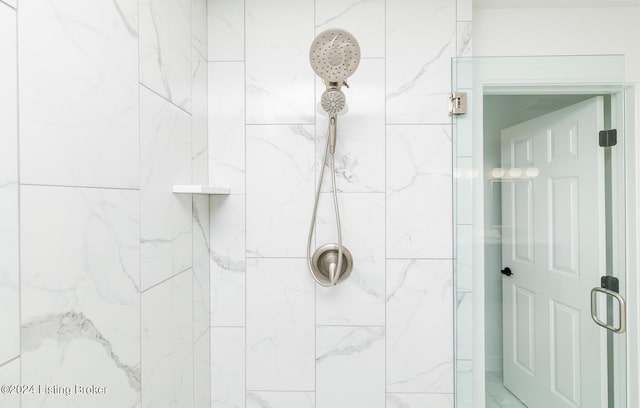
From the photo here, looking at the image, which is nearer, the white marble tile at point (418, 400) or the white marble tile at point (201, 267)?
the white marble tile at point (201, 267)

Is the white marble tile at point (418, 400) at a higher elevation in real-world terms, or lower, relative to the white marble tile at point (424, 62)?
lower

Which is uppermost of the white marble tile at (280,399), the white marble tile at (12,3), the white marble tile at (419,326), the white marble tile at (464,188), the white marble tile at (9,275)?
the white marble tile at (12,3)

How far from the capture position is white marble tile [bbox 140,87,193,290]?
2.74ft

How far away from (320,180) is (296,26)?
61 centimetres

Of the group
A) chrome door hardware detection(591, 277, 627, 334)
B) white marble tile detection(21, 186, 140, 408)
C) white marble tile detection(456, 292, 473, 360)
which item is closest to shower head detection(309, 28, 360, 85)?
white marble tile detection(21, 186, 140, 408)

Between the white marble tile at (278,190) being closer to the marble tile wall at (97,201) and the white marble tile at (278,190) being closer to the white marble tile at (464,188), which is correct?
the marble tile wall at (97,201)

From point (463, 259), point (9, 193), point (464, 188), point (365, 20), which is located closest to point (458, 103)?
point (464, 188)

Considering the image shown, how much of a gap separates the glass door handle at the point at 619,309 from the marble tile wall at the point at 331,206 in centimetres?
46

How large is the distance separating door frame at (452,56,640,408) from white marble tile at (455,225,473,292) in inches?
0.7

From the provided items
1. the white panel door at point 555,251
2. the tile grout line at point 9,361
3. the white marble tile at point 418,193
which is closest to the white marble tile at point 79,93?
the tile grout line at point 9,361

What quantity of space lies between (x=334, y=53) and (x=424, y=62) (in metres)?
0.41

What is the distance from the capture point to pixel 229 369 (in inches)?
50.8

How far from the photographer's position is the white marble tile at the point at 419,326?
4.14 ft

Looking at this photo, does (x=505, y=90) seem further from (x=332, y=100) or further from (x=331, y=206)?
(x=331, y=206)
